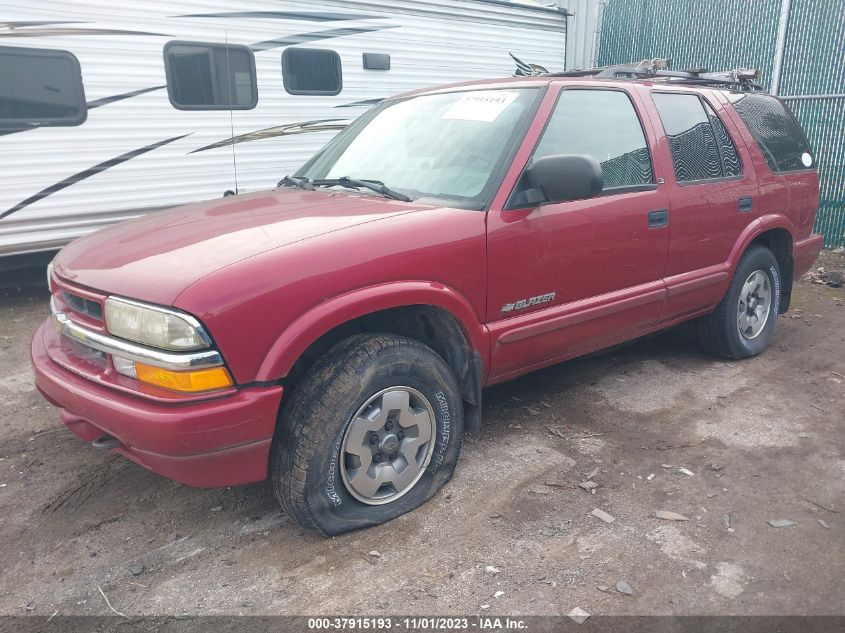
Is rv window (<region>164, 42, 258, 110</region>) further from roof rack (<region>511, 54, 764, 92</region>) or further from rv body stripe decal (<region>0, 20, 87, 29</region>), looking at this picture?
roof rack (<region>511, 54, 764, 92</region>)

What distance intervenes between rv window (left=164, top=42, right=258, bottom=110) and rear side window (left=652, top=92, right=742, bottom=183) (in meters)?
4.54

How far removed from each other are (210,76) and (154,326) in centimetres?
523

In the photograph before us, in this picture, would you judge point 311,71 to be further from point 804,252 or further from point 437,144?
point 804,252

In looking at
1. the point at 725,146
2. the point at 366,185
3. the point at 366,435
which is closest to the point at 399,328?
the point at 366,435

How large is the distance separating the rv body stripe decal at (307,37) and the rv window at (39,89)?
1.82 metres

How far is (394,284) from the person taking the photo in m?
2.77

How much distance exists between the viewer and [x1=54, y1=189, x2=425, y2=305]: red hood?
8.21 ft

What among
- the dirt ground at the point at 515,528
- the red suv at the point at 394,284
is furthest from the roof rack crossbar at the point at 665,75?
the dirt ground at the point at 515,528

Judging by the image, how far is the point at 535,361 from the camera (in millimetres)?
3492

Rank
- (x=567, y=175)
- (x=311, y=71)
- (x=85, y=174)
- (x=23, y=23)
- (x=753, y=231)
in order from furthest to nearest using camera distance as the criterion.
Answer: (x=311, y=71) < (x=85, y=174) < (x=23, y=23) < (x=753, y=231) < (x=567, y=175)

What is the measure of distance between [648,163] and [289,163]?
479cm

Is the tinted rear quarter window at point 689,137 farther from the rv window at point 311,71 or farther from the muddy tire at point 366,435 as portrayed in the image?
the rv window at point 311,71

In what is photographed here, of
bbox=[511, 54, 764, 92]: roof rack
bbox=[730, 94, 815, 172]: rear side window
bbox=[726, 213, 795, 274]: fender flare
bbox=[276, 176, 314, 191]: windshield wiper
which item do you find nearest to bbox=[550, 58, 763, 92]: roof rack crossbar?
bbox=[511, 54, 764, 92]: roof rack

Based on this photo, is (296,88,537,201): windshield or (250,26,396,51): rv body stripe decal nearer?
(296,88,537,201): windshield
